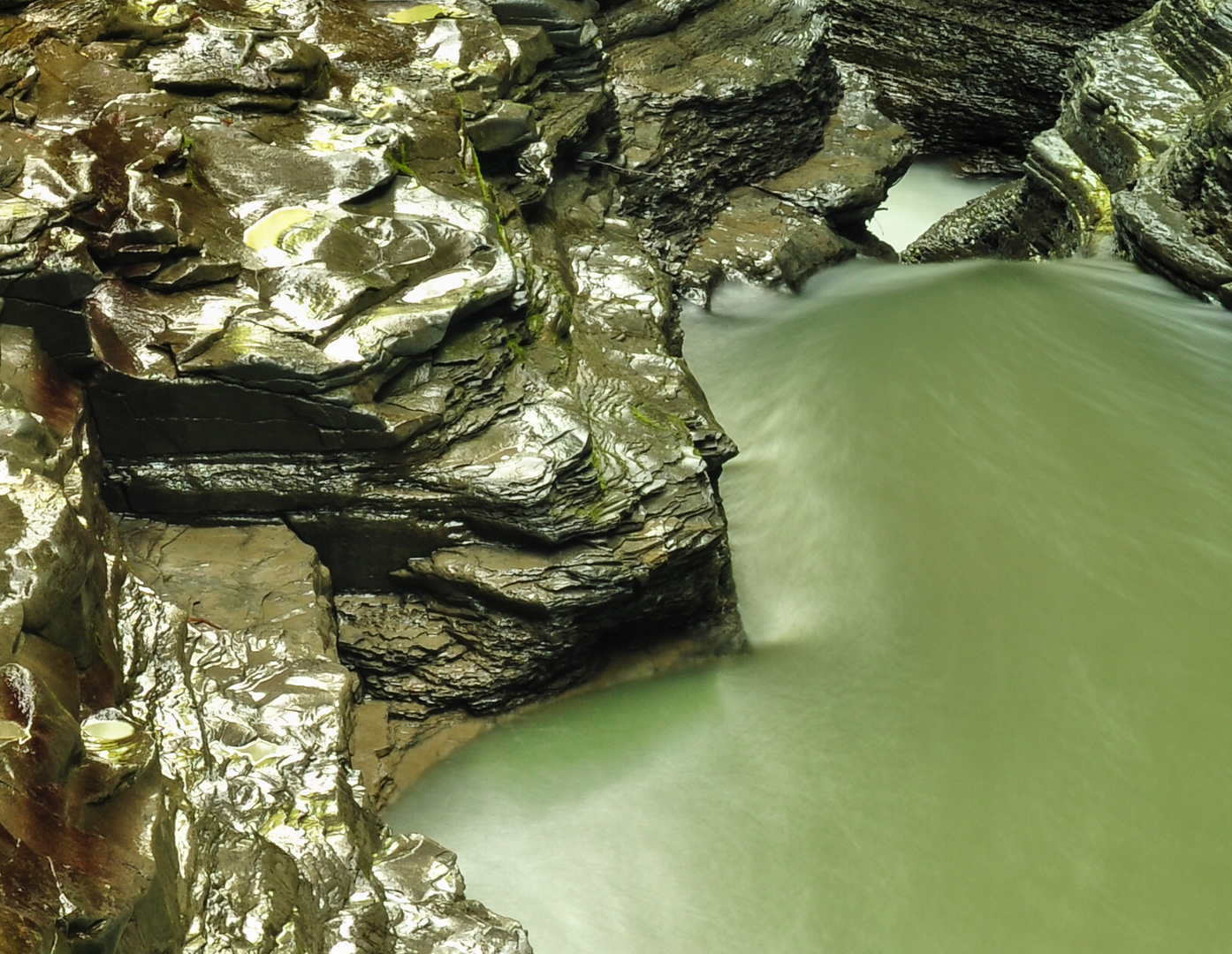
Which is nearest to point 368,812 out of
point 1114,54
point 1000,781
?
point 1000,781

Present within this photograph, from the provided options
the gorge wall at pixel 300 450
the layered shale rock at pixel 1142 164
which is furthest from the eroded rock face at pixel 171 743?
the layered shale rock at pixel 1142 164

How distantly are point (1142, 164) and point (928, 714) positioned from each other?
6944 millimetres

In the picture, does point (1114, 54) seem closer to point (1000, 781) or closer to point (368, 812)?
point (1000, 781)

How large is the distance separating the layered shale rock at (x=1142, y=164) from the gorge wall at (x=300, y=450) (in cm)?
471

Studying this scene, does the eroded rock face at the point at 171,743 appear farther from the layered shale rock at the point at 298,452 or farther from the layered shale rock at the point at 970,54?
the layered shale rock at the point at 970,54

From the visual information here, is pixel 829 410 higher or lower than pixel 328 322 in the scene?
lower

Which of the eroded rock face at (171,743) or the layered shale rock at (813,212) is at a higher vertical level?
the eroded rock face at (171,743)

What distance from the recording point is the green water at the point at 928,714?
13.7 feet

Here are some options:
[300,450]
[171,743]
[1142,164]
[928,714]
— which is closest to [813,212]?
[1142,164]

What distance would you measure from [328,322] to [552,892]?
2331 mm

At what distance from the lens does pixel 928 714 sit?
4.89 m

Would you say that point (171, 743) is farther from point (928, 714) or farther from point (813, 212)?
point (813, 212)

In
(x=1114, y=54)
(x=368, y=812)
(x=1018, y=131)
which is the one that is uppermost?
(x=1114, y=54)

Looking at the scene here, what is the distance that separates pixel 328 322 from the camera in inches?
174
